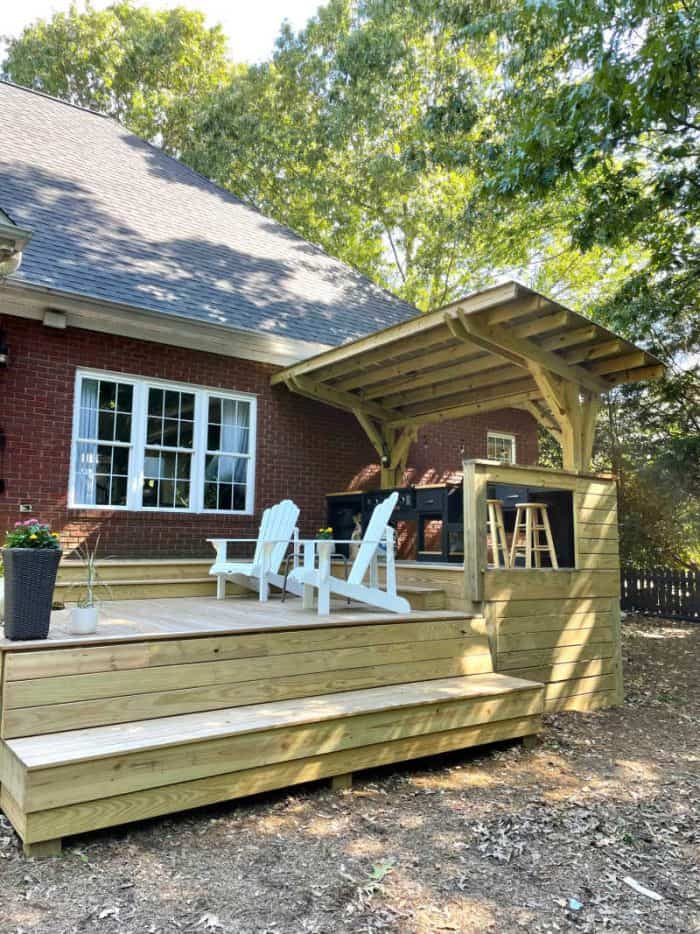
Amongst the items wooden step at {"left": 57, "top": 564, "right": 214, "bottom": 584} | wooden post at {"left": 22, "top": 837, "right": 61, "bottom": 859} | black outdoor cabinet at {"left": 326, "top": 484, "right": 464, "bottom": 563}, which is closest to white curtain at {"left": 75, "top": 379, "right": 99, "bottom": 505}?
wooden step at {"left": 57, "top": 564, "right": 214, "bottom": 584}

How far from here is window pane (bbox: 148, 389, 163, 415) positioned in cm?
713

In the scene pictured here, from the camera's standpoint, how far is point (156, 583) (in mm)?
6277

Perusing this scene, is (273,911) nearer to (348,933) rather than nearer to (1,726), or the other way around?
(348,933)

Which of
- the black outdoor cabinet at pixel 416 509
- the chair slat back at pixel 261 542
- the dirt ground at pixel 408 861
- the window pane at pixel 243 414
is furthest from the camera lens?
the window pane at pixel 243 414

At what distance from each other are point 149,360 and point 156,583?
2.37 metres

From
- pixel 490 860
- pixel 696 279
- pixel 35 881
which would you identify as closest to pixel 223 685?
pixel 35 881

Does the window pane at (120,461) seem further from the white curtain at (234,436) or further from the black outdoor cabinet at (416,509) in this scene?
the black outdoor cabinet at (416,509)

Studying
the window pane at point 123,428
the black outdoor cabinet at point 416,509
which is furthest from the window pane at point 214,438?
the black outdoor cabinet at point 416,509

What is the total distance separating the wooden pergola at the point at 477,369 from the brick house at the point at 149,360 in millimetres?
489

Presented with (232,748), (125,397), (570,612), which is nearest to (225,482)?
(125,397)

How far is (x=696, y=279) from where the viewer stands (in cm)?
973

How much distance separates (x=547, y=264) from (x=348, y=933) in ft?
67.1

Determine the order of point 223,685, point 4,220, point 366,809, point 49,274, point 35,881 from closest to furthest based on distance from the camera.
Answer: point 35,881, point 366,809, point 223,685, point 4,220, point 49,274

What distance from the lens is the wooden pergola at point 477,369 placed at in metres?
5.71
